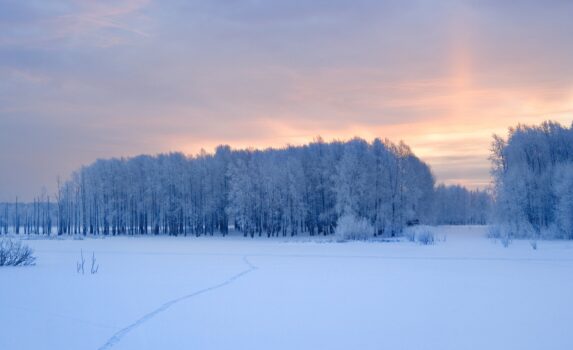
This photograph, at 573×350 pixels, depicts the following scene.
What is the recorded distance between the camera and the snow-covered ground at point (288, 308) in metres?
10.0

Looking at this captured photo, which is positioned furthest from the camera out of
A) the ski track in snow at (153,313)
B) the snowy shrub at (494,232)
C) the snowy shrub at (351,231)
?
the snowy shrub at (351,231)

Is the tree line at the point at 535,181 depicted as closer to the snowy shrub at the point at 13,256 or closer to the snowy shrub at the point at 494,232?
the snowy shrub at the point at 494,232

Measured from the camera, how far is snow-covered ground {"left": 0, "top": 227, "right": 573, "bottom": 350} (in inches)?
396

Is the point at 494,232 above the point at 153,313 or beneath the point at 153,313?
beneath

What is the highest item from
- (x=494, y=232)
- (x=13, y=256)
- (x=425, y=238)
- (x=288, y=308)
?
(x=13, y=256)

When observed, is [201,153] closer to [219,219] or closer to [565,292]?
[219,219]

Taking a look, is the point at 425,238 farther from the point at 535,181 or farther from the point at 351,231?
the point at 535,181

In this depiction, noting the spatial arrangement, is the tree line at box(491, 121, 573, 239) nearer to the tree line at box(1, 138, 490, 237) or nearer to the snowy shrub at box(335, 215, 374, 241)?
the tree line at box(1, 138, 490, 237)

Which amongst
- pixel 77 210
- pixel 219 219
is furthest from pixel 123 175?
pixel 219 219

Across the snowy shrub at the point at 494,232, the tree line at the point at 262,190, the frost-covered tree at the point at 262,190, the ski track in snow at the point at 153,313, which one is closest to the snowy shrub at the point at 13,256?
the ski track in snow at the point at 153,313

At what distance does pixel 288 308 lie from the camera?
13.4m

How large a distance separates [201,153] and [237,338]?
7544 centimetres

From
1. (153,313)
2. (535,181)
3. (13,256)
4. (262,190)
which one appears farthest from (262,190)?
(153,313)

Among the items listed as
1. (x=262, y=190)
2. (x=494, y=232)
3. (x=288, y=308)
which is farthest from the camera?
(x=262, y=190)
